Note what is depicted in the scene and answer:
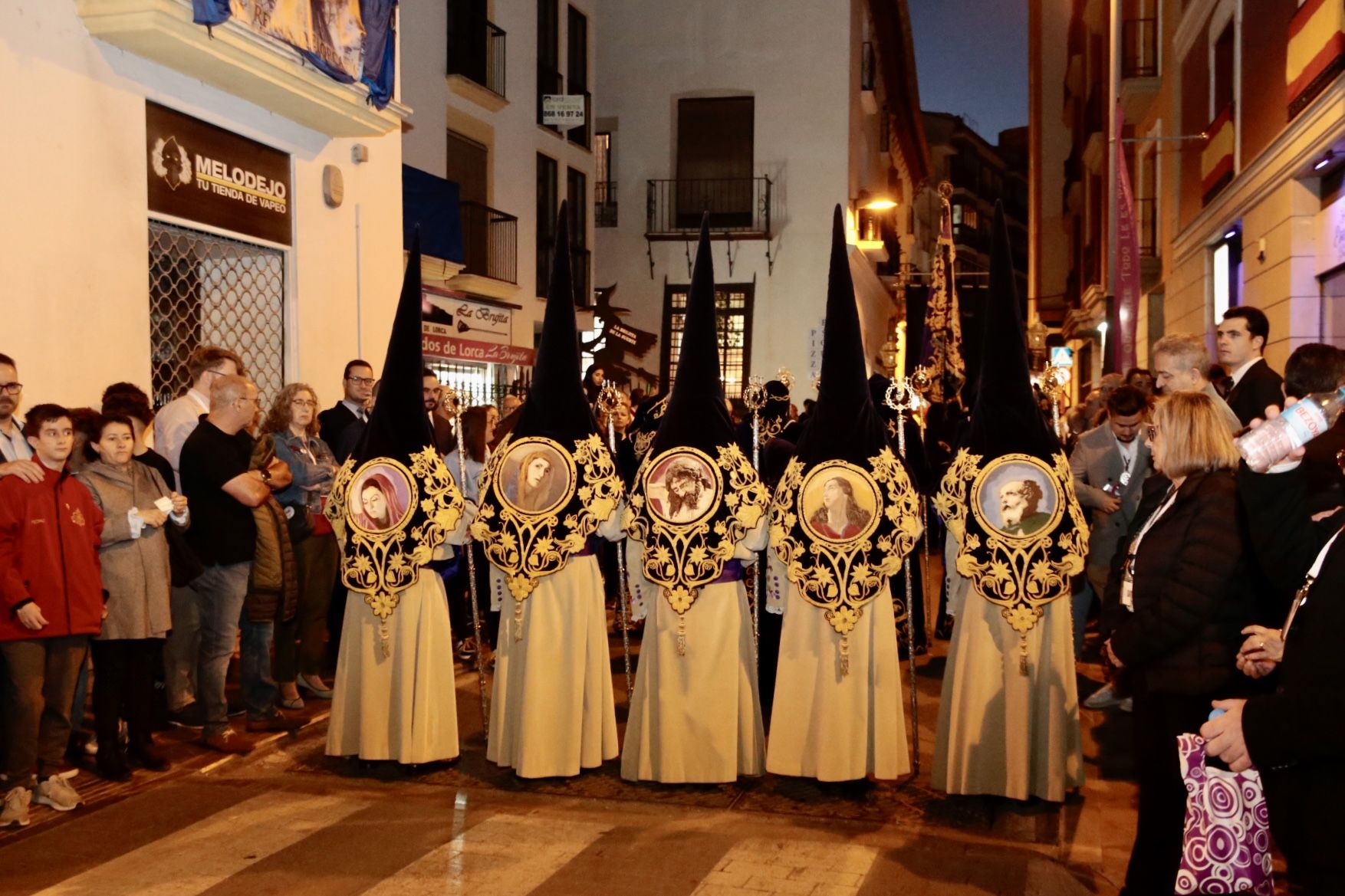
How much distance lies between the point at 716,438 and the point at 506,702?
1799mm

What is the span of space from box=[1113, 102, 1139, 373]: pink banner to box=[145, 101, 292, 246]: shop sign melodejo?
38.0 ft

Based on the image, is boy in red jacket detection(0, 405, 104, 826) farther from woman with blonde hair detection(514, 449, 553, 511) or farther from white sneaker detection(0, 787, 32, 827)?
woman with blonde hair detection(514, 449, 553, 511)

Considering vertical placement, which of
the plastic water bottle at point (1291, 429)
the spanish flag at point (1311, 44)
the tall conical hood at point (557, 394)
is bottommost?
the plastic water bottle at point (1291, 429)

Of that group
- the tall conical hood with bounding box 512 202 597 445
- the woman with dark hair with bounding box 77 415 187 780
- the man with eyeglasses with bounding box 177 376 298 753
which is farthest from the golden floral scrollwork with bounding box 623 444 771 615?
the woman with dark hair with bounding box 77 415 187 780

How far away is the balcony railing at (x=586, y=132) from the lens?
24.2 m

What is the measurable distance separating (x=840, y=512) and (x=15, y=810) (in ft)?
13.6

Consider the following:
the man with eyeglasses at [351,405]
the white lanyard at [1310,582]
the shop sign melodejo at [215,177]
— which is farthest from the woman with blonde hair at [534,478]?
the shop sign melodejo at [215,177]

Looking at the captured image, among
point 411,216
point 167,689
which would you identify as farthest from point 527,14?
point 167,689

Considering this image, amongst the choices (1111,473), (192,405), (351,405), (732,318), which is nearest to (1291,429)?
(1111,473)

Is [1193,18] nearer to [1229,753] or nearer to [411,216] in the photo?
[411,216]

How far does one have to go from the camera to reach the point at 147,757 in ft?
22.5

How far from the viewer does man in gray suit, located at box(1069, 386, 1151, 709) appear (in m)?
8.14

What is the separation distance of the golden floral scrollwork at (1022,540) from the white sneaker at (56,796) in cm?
449

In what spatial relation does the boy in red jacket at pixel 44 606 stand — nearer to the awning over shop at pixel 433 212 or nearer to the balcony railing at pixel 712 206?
the awning over shop at pixel 433 212
